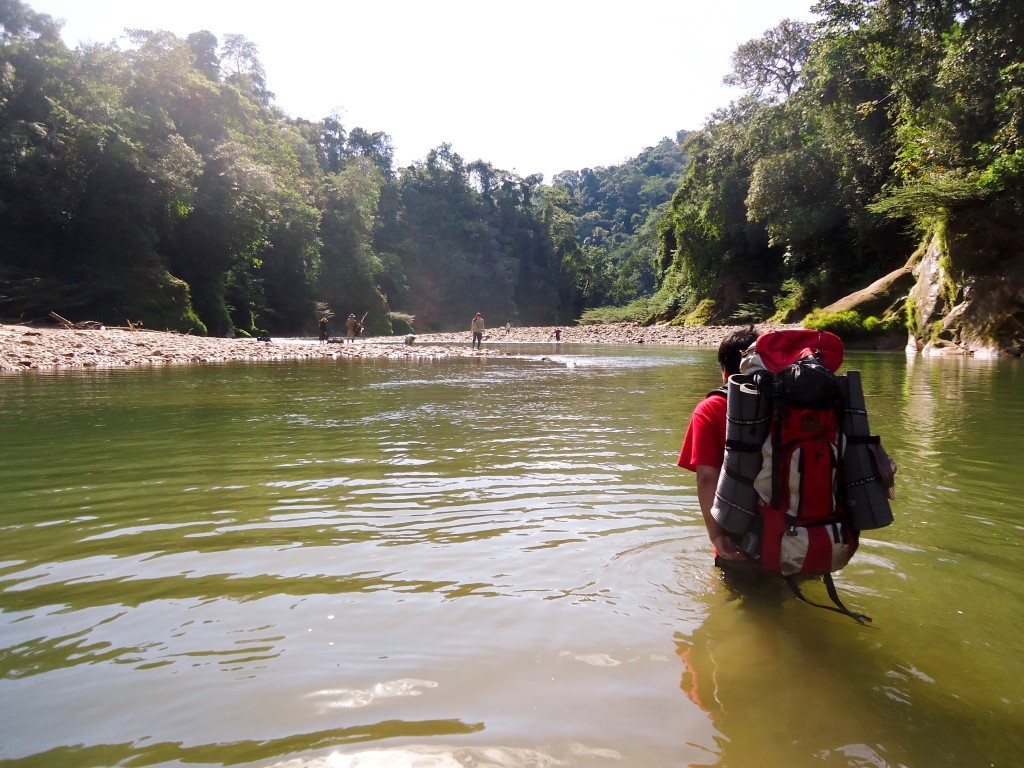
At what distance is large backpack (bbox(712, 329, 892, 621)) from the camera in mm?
2830

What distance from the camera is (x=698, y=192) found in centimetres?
4962

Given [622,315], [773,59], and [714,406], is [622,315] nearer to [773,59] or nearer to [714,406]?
[773,59]

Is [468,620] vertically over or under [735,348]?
under

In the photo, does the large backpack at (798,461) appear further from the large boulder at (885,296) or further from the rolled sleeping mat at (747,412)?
the large boulder at (885,296)

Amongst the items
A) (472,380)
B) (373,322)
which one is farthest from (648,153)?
(472,380)

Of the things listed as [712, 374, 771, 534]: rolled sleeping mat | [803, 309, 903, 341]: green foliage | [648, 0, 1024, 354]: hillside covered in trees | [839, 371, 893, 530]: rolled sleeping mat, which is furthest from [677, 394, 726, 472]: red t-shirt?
[803, 309, 903, 341]: green foliage

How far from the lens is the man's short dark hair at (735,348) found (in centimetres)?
327

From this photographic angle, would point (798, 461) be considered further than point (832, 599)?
No

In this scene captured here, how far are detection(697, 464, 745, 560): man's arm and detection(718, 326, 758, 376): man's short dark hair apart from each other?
46 cm

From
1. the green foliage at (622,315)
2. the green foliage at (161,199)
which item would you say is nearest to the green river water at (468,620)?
the green foliage at (161,199)

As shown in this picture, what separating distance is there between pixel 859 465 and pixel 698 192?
4978 cm

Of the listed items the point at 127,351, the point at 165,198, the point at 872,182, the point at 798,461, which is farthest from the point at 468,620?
the point at 872,182

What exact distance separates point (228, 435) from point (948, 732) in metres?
7.17

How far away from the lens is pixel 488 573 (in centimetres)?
385
